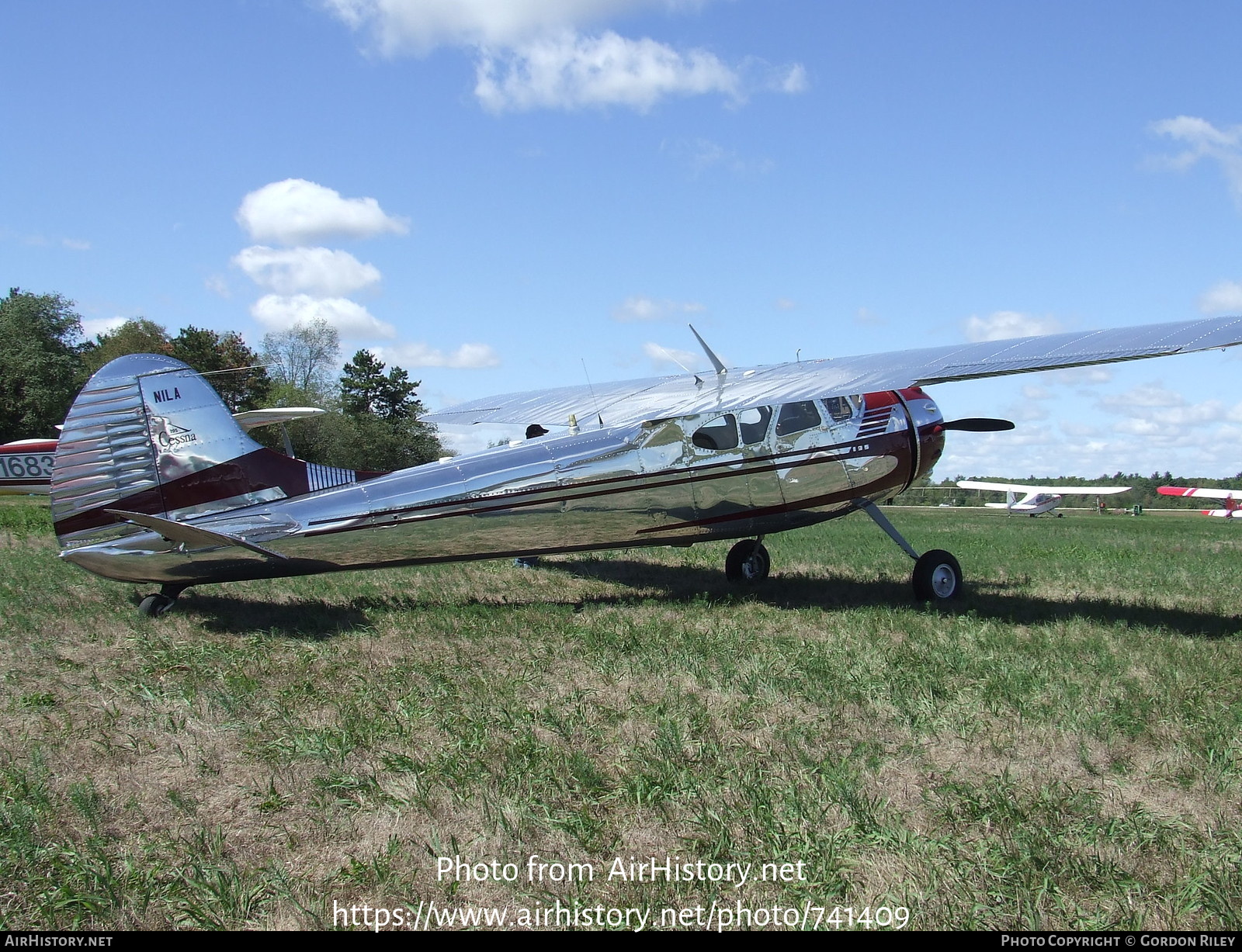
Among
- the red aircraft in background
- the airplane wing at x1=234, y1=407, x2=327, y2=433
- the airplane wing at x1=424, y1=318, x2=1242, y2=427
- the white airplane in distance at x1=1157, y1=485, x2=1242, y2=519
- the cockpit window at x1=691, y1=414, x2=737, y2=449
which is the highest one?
the red aircraft in background

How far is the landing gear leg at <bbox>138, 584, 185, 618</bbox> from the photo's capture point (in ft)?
24.0

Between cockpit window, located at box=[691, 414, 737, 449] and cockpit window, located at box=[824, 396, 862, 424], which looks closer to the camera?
cockpit window, located at box=[691, 414, 737, 449]

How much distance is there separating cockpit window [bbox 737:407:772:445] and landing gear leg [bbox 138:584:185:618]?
17.2 feet

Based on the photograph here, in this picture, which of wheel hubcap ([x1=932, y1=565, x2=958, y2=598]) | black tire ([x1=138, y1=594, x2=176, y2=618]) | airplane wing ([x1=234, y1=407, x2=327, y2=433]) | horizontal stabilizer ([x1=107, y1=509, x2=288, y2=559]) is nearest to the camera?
horizontal stabilizer ([x1=107, y1=509, x2=288, y2=559])

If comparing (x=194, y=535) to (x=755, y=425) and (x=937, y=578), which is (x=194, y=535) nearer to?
(x=755, y=425)

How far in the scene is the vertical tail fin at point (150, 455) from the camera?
6.90m

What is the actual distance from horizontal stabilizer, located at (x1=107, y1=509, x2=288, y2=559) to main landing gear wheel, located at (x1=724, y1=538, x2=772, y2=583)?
A: 5.10 m

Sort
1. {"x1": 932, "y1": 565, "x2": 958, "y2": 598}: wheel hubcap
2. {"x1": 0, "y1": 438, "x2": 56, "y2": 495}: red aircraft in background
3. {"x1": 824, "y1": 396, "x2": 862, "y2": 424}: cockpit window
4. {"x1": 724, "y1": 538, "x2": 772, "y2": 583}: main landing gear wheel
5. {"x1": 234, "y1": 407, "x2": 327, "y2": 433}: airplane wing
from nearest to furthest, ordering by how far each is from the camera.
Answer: {"x1": 234, "y1": 407, "x2": 327, "y2": 433}: airplane wing < {"x1": 824, "y1": 396, "x2": 862, "y2": 424}: cockpit window < {"x1": 932, "y1": 565, "x2": 958, "y2": 598}: wheel hubcap < {"x1": 724, "y1": 538, "x2": 772, "y2": 583}: main landing gear wheel < {"x1": 0, "y1": 438, "x2": 56, "y2": 495}: red aircraft in background

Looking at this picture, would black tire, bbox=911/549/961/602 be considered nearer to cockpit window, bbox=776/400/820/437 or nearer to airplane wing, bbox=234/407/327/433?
cockpit window, bbox=776/400/820/437

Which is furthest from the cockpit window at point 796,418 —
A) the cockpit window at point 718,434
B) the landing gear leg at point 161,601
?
the landing gear leg at point 161,601

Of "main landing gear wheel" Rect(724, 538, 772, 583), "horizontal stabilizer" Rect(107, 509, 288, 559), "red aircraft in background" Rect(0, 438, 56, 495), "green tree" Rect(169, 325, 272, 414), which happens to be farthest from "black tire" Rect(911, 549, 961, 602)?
"green tree" Rect(169, 325, 272, 414)

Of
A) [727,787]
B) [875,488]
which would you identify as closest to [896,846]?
[727,787]

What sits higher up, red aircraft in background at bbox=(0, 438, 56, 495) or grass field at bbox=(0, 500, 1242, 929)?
red aircraft in background at bbox=(0, 438, 56, 495)

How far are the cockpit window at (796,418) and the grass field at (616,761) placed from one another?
1.80 metres
